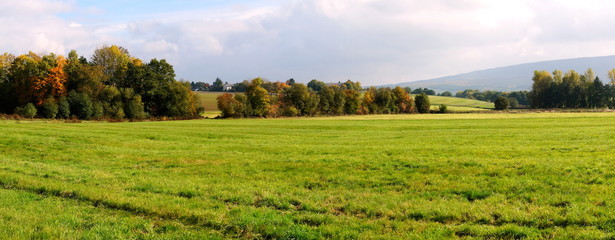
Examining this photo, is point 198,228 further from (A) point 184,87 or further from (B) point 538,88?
(B) point 538,88

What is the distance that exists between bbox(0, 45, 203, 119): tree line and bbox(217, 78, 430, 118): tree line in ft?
32.7

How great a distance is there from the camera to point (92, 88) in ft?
260

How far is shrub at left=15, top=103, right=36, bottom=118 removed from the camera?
222ft

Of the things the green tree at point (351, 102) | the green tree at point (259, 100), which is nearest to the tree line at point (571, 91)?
the green tree at point (351, 102)

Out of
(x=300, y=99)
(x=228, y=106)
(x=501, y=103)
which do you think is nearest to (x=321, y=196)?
(x=228, y=106)

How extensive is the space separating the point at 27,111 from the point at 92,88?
43.9ft

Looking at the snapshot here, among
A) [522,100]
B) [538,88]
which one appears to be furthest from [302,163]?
[522,100]

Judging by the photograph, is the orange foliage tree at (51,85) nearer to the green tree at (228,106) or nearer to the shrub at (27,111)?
the shrub at (27,111)

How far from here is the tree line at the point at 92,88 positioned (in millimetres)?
73688

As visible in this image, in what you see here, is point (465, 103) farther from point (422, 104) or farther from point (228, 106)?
point (228, 106)

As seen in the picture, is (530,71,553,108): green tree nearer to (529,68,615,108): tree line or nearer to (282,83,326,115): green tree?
(529,68,615,108): tree line

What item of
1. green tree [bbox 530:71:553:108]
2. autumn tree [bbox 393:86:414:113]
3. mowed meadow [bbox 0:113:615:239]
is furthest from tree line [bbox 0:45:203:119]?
green tree [bbox 530:71:553:108]

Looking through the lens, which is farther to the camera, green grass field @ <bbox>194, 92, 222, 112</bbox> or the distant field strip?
the distant field strip

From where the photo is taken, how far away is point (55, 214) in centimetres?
952
